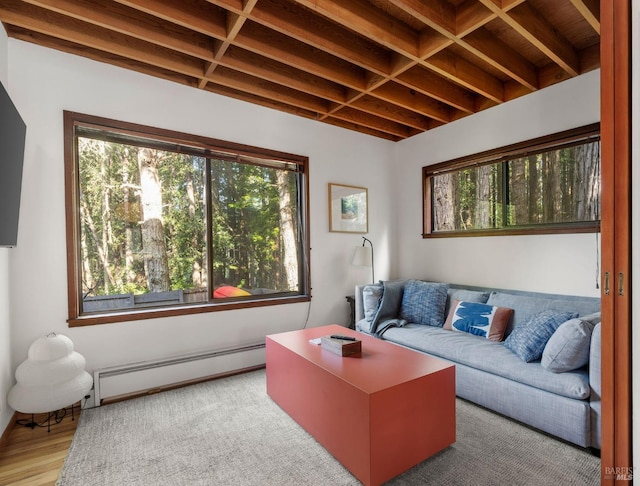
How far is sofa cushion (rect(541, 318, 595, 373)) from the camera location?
199 cm

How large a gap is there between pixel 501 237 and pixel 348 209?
65.1 inches

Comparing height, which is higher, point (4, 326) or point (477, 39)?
point (477, 39)

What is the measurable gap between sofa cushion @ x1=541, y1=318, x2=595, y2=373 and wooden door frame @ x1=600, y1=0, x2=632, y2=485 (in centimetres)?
114

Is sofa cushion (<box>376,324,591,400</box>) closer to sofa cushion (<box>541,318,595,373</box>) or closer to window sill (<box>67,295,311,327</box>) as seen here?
sofa cushion (<box>541,318,595,373</box>)

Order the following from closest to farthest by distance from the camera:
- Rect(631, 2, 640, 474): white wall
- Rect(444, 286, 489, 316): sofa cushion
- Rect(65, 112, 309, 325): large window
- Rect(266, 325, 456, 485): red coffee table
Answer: Rect(631, 2, 640, 474): white wall → Rect(266, 325, 456, 485): red coffee table → Rect(65, 112, 309, 325): large window → Rect(444, 286, 489, 316): sofa cushion

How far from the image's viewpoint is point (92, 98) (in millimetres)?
2566

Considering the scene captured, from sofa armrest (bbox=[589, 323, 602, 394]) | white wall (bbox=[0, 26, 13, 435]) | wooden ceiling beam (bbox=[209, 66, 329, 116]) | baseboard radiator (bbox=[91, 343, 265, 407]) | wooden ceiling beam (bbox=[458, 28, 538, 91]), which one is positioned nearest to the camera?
sofa armrest (bbox=[589, 323, 602, 394])

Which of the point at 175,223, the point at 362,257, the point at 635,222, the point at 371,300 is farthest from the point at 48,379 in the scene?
the point at 635,222

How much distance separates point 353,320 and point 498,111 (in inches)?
106

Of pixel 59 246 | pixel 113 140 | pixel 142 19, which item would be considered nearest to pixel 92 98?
pixel 113 140

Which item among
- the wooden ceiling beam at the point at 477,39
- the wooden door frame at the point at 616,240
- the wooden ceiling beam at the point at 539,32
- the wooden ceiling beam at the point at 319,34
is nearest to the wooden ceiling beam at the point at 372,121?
the wooden ceiling beam at the point at 319,34

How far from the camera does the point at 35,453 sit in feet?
6.37


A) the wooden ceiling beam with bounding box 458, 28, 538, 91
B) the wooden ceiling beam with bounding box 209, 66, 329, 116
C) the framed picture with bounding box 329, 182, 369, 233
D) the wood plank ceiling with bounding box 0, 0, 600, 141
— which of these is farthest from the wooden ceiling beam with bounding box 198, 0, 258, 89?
the framed picture with bounding box 329, 182, 369, 233

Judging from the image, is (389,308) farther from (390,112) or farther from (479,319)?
(390,112)
